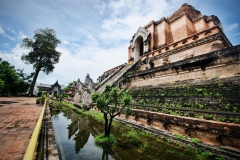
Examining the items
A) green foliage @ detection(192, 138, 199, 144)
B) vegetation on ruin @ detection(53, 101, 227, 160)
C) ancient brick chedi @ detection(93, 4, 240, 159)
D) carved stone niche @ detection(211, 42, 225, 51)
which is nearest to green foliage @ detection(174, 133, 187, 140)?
vegetation on ruin @ detection(53, 101, 227, 160)

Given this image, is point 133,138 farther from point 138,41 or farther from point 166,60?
point 138,41

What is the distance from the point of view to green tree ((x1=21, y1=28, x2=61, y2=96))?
1088 inches

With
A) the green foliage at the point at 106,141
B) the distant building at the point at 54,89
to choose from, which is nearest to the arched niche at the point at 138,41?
the green foliage at the point at 106,141

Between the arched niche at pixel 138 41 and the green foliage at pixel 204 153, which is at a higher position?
the arched niche at pixel 138 41

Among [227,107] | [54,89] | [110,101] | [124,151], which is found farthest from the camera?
[54,89]

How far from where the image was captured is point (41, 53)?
91.1 ft

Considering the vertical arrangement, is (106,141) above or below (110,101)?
below

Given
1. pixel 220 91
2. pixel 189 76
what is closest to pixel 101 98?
pixel 220 91

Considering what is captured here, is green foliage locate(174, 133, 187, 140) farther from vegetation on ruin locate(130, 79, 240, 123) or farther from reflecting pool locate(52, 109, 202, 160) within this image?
vegetation on ruin locate(130, 79, 240, 123)

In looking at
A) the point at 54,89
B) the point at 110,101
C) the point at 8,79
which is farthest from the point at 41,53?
the point at 110,101

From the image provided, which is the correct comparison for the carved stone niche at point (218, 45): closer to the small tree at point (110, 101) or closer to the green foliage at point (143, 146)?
the small tree at point (110, 101)

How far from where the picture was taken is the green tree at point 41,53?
27.6 m

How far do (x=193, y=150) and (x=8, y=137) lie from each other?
17.0ft

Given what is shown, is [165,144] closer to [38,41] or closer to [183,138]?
[183,138]
